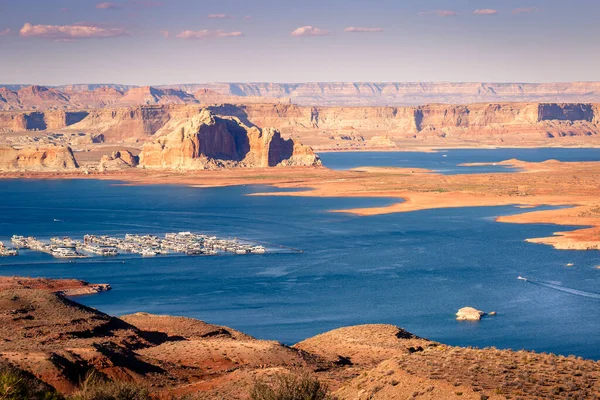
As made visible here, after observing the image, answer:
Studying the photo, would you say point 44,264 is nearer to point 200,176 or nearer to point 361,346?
point 361,346

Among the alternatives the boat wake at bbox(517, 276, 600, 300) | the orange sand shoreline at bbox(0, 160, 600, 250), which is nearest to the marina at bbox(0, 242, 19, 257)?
the boat wake at bbox(517, 276, 600, 300)

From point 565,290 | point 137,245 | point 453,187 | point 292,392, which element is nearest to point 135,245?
point 137,245

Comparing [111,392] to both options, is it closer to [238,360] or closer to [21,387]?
[21,387]

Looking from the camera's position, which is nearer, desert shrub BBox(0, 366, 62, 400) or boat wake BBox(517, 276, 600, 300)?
desert shrub BBox(0, 366, 62, 400)

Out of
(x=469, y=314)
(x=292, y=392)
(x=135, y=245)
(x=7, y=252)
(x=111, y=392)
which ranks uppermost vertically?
(x=292, y=392)

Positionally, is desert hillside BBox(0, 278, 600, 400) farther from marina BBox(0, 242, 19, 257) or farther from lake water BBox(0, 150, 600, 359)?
marina BBox(0, 242, 19, 257)

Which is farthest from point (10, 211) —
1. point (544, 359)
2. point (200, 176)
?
point (544, 359)
